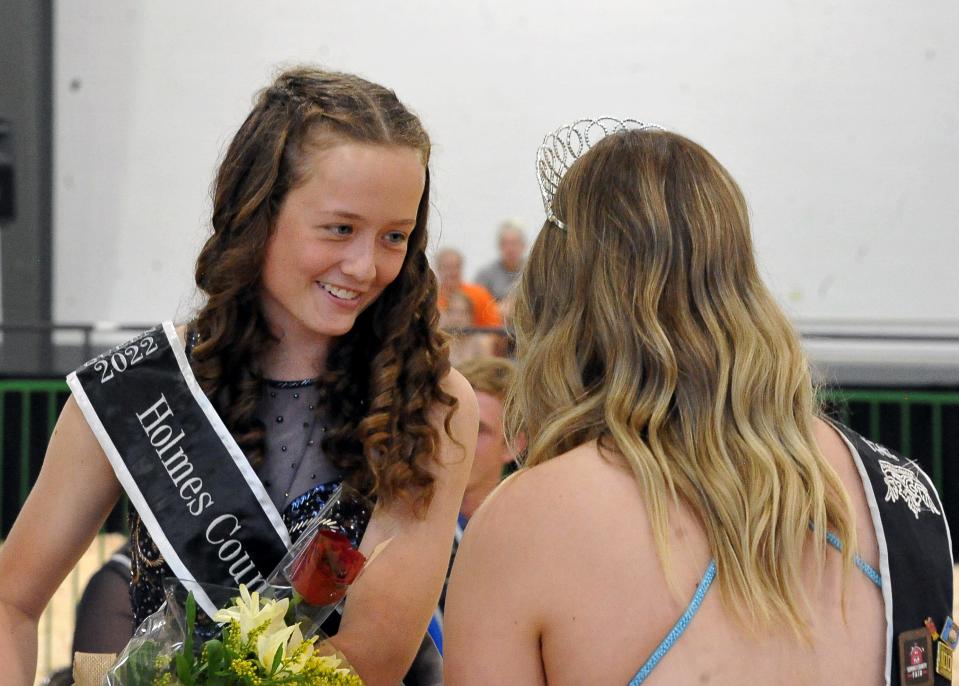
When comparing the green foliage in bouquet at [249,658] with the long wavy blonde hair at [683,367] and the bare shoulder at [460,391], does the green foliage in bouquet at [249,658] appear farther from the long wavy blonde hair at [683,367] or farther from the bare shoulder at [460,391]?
the bare shoulder at [460,391]

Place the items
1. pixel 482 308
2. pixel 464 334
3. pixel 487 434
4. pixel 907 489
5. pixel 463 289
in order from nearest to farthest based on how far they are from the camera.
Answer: pixel 907 489, pixel 487 434, pixel 464 334, pixel 482 308, pixel 463 289

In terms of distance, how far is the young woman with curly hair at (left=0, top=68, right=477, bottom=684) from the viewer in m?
1.62

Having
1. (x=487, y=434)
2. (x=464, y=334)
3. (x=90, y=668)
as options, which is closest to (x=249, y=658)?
(x=90, y=668)

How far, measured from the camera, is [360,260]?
1.61 meters

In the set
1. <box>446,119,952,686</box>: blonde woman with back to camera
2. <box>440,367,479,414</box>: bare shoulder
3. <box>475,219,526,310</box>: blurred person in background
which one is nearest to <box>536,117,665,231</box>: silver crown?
<box>446,119,952,686</box>: blonde woman with back to camera

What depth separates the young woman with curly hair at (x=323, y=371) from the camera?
1.62m

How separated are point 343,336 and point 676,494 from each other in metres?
0.62

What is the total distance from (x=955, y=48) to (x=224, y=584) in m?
7.25

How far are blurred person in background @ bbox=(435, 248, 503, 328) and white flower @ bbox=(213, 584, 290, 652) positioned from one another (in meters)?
5.23

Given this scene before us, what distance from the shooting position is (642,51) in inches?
314

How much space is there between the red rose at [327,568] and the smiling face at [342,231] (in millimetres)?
358

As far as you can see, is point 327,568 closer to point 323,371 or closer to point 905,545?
point 323,371

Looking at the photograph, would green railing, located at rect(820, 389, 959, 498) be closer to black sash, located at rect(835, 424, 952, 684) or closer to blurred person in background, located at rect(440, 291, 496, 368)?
blurred person in background, located at rect(440, 291, 496, 368)

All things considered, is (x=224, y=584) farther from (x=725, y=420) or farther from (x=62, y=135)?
(x=62, y=135)
